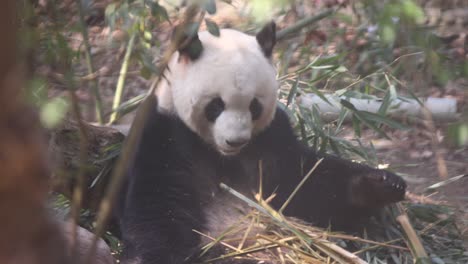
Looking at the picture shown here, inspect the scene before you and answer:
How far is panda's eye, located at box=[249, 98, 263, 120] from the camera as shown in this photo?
3.07 metres

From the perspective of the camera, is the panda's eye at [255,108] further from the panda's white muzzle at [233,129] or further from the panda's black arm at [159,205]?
the panda's black arm at [159,205]

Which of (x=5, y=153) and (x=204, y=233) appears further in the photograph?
(x=204, y=233)

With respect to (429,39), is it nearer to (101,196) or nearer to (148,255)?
(148,255)

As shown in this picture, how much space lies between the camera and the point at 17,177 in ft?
2.42

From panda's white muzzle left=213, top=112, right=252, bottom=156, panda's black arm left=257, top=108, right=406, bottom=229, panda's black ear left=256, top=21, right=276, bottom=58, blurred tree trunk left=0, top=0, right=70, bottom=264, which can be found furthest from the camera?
panda's black arm left=257, top=108, right=406, bottom=229

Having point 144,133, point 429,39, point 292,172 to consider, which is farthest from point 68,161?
point 429,39

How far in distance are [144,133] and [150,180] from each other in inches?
8.5

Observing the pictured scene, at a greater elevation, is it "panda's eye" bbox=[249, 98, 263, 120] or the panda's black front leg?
"panda's eye" bbox=[249, 98, 263, 120]

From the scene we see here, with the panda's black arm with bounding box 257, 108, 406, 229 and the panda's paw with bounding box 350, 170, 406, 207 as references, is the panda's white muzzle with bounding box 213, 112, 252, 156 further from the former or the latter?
the panda's paw with bounding box 350, 170, 406, 207

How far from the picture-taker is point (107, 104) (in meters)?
5.47

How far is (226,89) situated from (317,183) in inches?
30.6

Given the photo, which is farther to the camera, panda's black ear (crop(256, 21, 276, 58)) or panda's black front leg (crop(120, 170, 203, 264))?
panda's black ear (crop(256, 21, 276, 58))

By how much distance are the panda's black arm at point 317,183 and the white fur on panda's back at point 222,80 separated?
18 cm

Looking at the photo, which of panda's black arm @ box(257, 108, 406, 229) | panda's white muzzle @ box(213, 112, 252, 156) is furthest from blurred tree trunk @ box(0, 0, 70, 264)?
panda's black arm @ box(257, 108, 406, 229)
